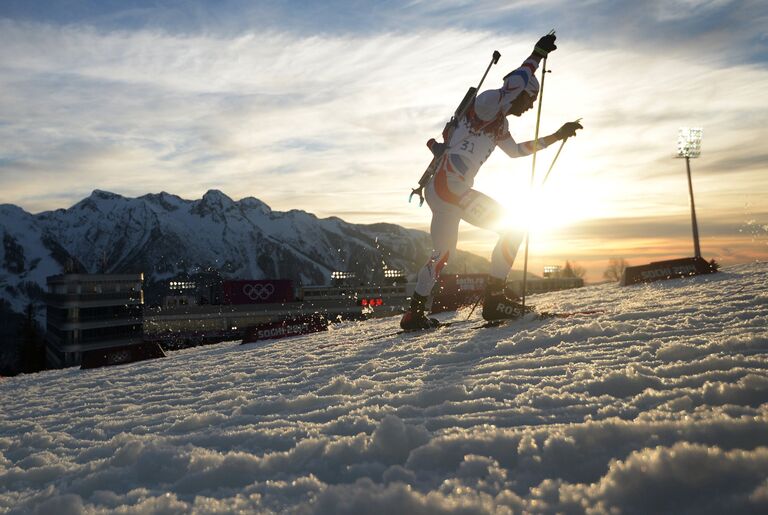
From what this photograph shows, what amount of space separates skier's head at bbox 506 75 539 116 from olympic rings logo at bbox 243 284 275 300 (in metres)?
73.8

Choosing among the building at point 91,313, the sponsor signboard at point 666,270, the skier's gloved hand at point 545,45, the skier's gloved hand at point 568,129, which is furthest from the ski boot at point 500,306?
the building at point 91,313

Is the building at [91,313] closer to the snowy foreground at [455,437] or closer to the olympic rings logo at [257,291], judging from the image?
the olympic rings logo at [257,291]

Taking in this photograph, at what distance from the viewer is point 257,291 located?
7912cm

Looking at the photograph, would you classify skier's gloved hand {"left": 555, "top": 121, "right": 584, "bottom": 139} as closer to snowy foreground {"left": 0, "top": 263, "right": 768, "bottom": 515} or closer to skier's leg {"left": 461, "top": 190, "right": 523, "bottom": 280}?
skier's leg {"left": 461, "top": 190, "right": 523, "bottom": 280}

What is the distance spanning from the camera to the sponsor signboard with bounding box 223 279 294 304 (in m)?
78.6

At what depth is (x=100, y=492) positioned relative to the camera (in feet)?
9.11

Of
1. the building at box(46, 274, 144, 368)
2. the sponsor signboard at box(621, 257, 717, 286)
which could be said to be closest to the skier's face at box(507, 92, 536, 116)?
the sponsor signboard at box(621, 257, 717, 286)

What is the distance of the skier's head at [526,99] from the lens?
830 centimetres

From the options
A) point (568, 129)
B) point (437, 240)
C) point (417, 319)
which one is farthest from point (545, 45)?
point (417, 319)

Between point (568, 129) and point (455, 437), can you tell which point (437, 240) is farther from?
point (455, 437)

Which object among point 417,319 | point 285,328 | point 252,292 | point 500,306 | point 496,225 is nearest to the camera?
point 500,306

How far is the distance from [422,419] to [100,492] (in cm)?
180

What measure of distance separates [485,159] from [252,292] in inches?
2898

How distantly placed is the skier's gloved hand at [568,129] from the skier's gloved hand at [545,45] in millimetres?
1133
